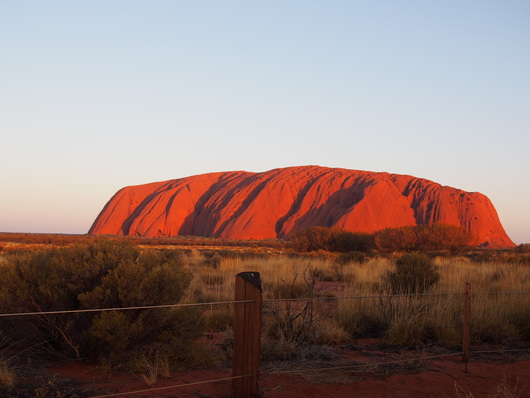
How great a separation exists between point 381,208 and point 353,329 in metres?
57.8

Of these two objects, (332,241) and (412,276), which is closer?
(412,276)

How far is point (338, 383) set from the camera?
16.9ft

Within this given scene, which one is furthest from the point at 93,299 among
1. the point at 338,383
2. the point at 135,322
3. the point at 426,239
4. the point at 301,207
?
the point at 301,207

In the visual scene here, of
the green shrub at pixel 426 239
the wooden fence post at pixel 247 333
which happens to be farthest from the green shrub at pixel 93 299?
the green shrub at pixel 426 239

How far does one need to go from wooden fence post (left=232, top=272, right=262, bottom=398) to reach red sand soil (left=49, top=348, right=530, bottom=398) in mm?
501

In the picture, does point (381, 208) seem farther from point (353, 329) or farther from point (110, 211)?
point (353, 329)

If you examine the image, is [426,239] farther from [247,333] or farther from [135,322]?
[247,333]

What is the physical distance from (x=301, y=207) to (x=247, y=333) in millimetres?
64612

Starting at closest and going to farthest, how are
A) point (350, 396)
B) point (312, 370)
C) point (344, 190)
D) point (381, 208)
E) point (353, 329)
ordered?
1. point (350, 396)
2. point (312, 370)
3. point (353, 329)
4. point (381, 208)
5. point (344, 190)

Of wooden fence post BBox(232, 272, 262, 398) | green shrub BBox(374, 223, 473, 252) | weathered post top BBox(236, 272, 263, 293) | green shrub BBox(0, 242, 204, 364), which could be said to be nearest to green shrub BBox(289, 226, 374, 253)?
green shrub BBox(374, 223, 473, 252)

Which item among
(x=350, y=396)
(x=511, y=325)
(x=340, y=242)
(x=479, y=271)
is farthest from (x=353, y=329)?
(x=340, y=242)

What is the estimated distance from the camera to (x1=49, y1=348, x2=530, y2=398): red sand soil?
15.5ft

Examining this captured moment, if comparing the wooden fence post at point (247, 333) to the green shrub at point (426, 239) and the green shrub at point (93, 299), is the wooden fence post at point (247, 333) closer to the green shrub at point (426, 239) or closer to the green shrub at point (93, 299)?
the green shrub at point (93, 299)

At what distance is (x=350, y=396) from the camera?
15.6 feet
